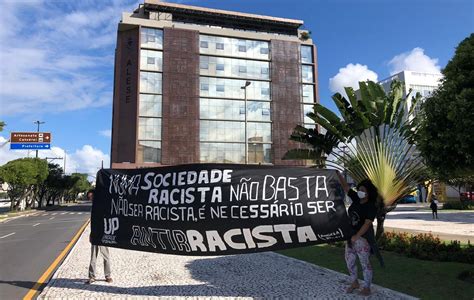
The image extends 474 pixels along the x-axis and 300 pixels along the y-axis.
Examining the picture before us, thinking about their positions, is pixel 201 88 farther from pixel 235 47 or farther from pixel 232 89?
pixel 235 47

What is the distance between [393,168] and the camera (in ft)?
34.0

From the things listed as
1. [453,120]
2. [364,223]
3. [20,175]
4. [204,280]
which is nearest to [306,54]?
[20,175]

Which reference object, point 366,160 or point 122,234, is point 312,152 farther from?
point 122,234

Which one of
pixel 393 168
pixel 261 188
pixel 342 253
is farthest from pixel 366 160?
pixel 261 188

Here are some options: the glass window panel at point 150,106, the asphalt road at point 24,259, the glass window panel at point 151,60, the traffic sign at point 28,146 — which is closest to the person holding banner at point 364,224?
the asphalt road at point 24,259

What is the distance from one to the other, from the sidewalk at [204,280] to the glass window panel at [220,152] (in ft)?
147

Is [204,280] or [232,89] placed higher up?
[232,89]

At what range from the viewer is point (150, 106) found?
53500mm

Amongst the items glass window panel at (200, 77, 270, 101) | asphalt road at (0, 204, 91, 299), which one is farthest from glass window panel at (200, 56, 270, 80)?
asphalt road at (0, 204, 91, 299)

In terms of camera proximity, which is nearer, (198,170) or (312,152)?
(198,170)

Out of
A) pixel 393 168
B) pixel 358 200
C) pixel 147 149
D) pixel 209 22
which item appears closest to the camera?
pixel 358 200

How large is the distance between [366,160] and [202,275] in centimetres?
547

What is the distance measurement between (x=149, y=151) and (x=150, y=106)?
6.29 m

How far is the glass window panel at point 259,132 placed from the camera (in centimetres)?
5800
